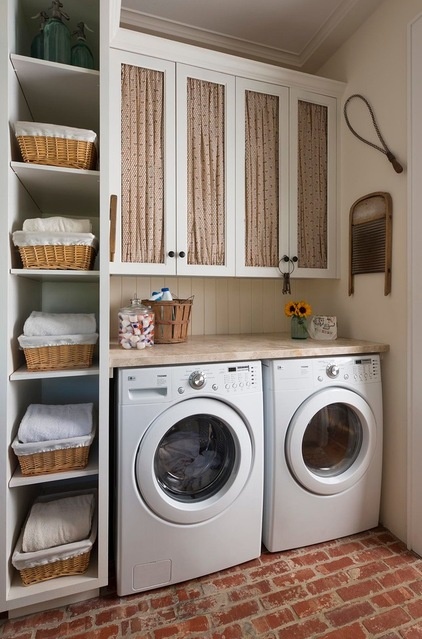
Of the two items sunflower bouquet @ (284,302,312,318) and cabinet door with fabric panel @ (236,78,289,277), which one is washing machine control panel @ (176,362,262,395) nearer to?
sunflower bouquet @ (284,302,312,318)

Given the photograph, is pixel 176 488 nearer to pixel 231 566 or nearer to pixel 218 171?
pixel 231 566

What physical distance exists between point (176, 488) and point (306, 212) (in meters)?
1.67

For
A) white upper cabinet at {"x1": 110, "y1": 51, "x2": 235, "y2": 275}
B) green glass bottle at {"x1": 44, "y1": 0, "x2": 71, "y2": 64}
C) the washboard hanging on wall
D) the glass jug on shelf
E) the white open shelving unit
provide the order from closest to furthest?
1. the white open shelving unit
2. green glass bottle at {"x1": 44, "y1": 0, "x2": 71, "y2": 64}
3. the glass jug on shelf
4. white upper cabinet at {"x1": 110, "y1": 51, "x2": 235, "y2": 275}
5. the washboard hanging on wall

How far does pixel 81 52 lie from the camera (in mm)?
1426

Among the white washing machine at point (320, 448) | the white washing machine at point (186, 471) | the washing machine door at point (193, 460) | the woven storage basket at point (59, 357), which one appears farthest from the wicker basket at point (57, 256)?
the white washing machine at point (320, 448)

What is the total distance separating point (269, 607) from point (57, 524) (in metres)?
0.90

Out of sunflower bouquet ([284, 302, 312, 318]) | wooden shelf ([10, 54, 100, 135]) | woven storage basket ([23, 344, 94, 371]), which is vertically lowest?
woven storage basket ([23, 344, 94, 371])


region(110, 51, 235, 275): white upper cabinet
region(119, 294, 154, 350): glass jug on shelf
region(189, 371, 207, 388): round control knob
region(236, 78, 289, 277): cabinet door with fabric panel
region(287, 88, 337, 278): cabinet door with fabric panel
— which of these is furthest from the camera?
region(287, 88, 337, 278): cabinet door with fabric panel

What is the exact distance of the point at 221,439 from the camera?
163cm

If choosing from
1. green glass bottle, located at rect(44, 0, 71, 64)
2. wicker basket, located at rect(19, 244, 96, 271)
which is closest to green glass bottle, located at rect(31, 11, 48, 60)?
green glass bottle, located at rect(44, 0, 71, 64)

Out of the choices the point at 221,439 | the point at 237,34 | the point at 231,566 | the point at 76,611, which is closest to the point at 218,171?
the point at 237,34

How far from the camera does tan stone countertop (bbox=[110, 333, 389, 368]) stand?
1.43 metres

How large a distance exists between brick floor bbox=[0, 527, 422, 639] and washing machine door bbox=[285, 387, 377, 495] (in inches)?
14.1

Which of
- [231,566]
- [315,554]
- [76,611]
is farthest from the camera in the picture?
[315,554]
